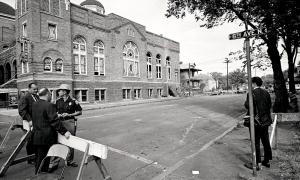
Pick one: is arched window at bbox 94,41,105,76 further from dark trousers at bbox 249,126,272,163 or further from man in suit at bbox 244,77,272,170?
dark trousers at bbox 249,126,272,163

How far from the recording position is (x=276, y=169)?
14.5 ft

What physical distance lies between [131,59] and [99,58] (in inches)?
251

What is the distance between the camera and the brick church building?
66.2 feet

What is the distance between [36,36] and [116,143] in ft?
58.2

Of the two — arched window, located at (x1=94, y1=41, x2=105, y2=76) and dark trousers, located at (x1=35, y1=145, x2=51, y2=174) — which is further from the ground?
arched window, located at (x1=94, y1=41, x2=105, y2=76)

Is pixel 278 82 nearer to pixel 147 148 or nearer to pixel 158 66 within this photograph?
pixel 147 148

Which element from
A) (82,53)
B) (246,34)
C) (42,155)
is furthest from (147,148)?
(82,53)

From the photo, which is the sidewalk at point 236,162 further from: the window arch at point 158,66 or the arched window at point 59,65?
the window arch at point 158,66

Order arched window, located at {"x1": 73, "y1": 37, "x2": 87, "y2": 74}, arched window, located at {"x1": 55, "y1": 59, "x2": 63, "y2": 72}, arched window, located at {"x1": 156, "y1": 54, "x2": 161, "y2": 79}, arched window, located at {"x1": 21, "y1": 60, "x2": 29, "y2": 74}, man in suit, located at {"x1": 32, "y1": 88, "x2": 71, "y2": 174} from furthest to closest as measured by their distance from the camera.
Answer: arched window, located at {"x1": 156, "y1": 54, "x2": 161, "y2": 79} < arched window, located at {"x1": 73, "y1": 37, "x2": 87, "y2": 74} < arched window, located at {"x1": 55, "y1": 59, "x2": 63, "y2": 72} < arched window, located at {"x1": 21, "y1": 60, "x2": 29, "y2": 74} < man in suit, located at {"x1": 32, "y1": 88, "x2": 71, "y2": 174}

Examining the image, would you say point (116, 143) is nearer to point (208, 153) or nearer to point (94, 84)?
point (208, 153)

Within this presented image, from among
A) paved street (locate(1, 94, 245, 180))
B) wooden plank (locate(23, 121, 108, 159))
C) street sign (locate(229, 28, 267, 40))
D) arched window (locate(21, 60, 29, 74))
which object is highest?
arched window (locate(21, 60, 29, 74))

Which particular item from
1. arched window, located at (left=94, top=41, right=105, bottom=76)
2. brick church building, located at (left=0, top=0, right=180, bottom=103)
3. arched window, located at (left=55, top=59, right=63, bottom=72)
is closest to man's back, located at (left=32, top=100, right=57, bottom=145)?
brick church building, located at (left=0, top=0, right=180, bottom=103)

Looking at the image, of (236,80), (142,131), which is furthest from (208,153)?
(236,80)

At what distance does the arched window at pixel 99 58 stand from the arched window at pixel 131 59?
13.7 feet
